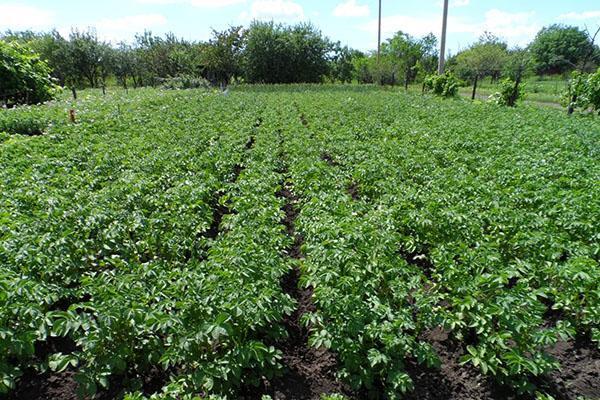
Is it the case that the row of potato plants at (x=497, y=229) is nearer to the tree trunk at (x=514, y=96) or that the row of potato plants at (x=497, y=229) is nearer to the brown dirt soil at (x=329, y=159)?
the brown dirt soil at (x=329, y=159)

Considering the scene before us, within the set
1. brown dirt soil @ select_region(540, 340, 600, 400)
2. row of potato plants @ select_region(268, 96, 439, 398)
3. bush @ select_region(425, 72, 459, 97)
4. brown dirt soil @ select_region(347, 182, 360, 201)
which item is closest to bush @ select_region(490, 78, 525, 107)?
bush @ select_region(425, 72, 459, 97)

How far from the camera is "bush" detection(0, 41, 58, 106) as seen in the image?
15211 millimetres

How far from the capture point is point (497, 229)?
5.39m

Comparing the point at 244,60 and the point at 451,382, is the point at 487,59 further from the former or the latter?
the point at 451,382

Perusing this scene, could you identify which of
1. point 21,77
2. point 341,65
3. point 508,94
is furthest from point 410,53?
point 21,77

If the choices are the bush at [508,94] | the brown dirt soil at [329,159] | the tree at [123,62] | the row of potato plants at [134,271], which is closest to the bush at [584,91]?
the bush at [508,94]

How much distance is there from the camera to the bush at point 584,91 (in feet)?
52.0

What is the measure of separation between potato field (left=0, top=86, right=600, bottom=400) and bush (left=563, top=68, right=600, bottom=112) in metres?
10.2

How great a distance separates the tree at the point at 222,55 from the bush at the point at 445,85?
2034 cm

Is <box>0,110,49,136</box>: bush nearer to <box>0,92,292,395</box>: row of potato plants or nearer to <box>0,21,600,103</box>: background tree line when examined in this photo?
<box>0,92,292,395</box>: row of potato plants

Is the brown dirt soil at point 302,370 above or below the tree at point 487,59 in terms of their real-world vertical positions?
below

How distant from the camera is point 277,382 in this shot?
11.6 ft

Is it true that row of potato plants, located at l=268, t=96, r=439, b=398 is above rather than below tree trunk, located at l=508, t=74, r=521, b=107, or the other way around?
below

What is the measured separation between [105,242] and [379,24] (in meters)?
50.3
